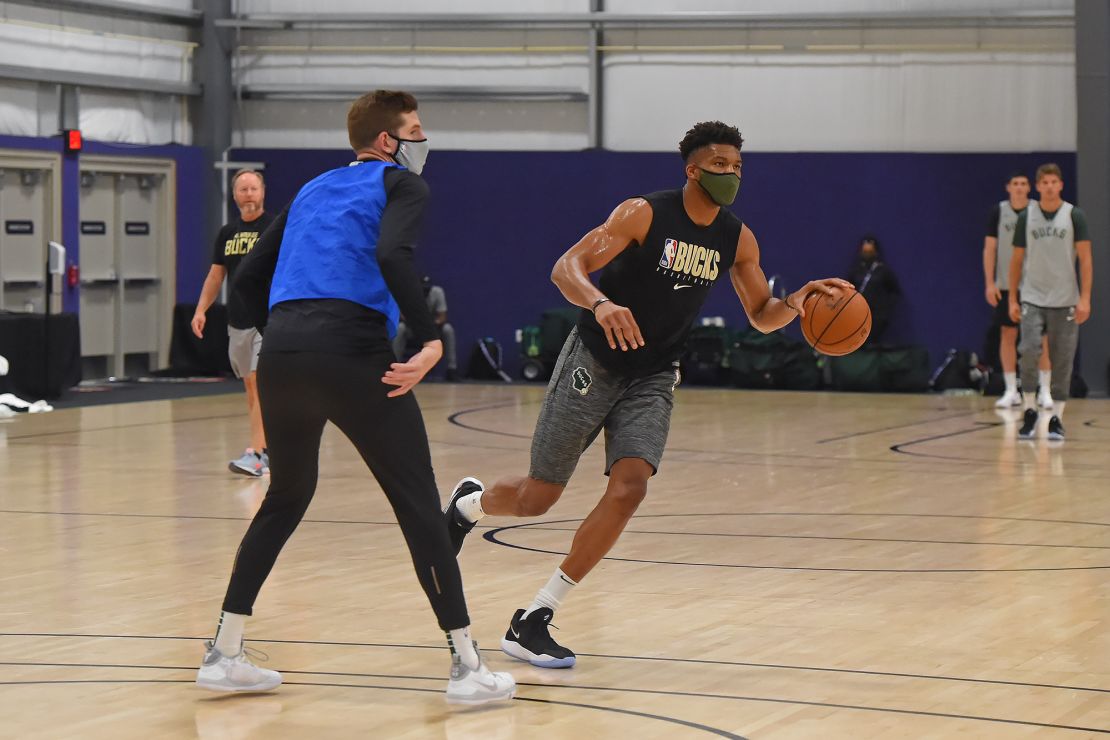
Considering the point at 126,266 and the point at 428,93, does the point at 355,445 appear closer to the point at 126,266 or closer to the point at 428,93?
the point at 126,266

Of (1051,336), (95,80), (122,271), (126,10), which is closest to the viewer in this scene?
(1051,336)

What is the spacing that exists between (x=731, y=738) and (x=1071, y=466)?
7302mm

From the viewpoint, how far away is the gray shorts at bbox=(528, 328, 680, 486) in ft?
18.6

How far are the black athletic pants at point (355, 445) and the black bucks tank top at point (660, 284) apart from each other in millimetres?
992

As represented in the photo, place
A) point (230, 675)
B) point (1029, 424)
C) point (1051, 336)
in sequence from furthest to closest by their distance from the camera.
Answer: point (1029, 424) < point (1051, 336) < point (230, 675)

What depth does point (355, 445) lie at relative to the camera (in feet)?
16.3

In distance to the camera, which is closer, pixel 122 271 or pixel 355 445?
pixel 355 445

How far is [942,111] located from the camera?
1880 cm

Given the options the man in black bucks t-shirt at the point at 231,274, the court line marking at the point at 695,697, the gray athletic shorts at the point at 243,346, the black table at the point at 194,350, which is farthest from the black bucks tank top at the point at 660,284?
the black table at the point at 194,350

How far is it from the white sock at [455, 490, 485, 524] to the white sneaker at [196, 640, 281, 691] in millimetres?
1382

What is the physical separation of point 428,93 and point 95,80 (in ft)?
12.9

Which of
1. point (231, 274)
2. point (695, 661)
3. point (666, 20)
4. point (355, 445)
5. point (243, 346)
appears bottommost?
point (695, 661)

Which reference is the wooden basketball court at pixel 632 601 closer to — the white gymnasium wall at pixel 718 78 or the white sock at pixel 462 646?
the white sock at pixel 462 646

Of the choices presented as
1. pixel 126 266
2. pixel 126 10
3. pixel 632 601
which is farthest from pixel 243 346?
pixel 126 10
